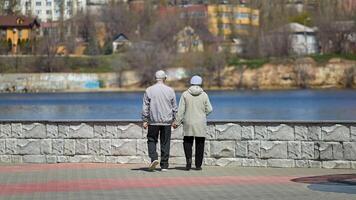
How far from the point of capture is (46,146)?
70.0ft

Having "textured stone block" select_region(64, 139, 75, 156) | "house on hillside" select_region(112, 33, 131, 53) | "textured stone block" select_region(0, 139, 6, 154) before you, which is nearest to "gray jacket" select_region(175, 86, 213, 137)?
"textured stone block" select_region(64, 139, 75, 156)

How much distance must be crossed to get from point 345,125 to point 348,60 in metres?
121

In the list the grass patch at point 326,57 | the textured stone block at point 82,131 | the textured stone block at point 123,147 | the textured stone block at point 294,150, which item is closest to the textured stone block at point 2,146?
the textured stone block at point 82,131

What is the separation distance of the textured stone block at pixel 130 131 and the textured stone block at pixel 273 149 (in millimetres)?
2698

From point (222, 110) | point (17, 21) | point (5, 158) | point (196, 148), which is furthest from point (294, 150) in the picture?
point (17, 21)

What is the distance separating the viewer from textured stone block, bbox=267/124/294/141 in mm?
19922

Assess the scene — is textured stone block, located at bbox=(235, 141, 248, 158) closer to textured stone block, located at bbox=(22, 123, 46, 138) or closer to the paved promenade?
the paved promenade

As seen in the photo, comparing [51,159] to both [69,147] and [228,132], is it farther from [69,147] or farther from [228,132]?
[228,132]

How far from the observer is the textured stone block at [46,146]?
21.3 metres

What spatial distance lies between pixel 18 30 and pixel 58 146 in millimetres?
141821

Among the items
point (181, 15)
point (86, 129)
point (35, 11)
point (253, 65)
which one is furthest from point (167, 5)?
point (86, 129)

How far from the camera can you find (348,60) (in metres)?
138

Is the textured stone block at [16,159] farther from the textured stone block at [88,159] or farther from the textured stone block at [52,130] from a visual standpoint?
the textured stone block at [88,159]

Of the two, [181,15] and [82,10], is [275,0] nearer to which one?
[181,15]
